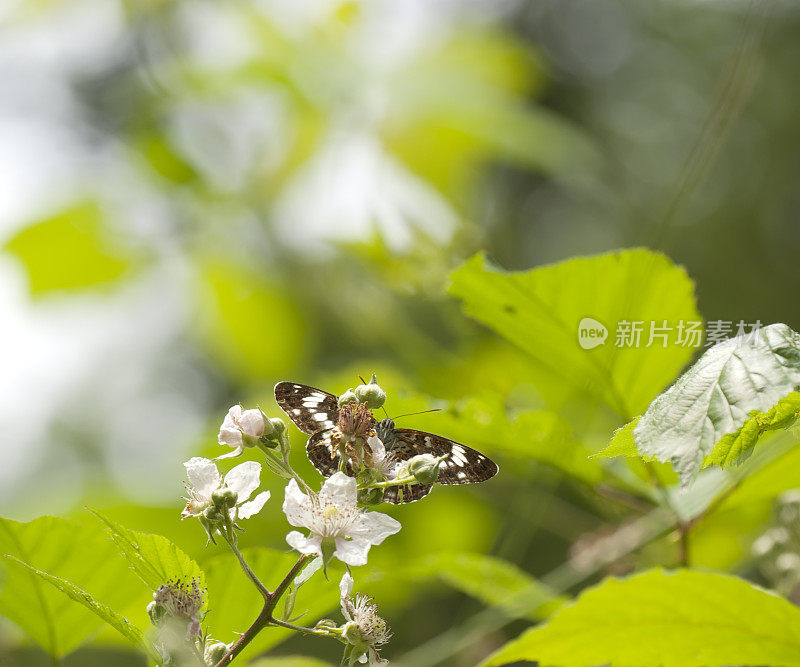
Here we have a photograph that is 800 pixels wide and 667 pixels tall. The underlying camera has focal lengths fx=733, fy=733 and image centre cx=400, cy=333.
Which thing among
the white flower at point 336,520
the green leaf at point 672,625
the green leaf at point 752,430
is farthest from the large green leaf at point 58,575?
the green leaf at point 752,430

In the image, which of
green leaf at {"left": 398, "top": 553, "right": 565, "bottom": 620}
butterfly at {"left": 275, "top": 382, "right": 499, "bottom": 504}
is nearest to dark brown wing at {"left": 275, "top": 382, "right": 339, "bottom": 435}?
butterfly at {"left": 275, "top": 382, "right": 499, "bottom": 504}

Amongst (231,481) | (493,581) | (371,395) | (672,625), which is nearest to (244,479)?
(231,481)

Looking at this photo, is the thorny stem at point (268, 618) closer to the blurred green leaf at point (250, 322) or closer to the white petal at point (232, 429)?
the white petal at point (232, 429)

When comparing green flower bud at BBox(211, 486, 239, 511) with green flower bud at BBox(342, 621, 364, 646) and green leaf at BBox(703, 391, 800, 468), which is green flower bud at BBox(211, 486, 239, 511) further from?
green leaf at BBox(703, 391, 800, 468)

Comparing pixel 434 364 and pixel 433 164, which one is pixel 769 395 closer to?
pixel 434 364

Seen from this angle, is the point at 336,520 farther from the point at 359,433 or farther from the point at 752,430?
the point at 752,430
